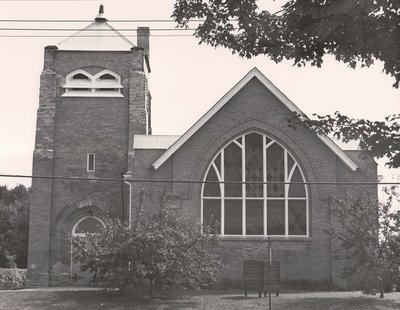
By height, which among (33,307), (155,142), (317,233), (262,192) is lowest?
(33,307)

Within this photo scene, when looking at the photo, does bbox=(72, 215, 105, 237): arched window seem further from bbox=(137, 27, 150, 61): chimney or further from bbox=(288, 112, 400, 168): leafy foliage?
bbox=(288, 112, 400, 168): leafy foliage

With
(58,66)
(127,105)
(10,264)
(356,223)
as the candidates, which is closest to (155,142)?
(127,105)

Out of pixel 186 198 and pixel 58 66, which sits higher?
pixel 58 66

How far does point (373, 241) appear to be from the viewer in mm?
22109

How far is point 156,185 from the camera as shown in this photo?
2694cm

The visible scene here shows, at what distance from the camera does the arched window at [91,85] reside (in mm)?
31438

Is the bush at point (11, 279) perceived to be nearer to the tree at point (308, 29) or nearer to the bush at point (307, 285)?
the bush at point (307, 285)

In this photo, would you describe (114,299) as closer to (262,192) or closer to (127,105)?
(262,192)

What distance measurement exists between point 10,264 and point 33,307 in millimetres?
29411

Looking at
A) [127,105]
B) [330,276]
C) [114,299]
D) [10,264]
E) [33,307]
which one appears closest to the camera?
[33,307]

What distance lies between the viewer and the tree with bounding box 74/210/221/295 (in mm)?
21656

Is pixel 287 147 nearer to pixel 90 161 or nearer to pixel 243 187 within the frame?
pixel 243 187

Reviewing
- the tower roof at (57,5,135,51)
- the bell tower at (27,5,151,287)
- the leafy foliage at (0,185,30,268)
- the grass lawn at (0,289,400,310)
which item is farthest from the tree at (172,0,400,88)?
the leafy foliage at (0,185,30,268)

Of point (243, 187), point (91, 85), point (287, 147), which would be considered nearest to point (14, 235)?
point (91, 85)
